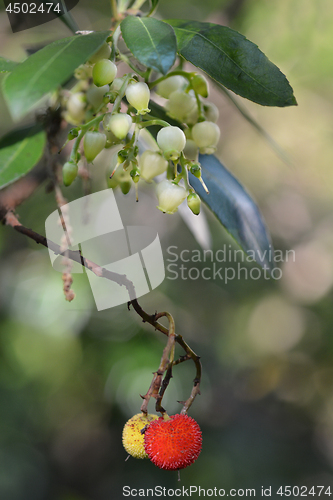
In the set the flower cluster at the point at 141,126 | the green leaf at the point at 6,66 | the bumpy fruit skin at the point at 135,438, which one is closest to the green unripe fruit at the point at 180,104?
the flower cluster at the point at 141,126

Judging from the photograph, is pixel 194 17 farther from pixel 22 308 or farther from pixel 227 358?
pixel 227 358

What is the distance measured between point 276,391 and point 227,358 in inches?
18.2

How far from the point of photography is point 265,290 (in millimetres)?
2414

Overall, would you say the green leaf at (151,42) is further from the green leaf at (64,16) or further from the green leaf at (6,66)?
the green leaf at (64,16)

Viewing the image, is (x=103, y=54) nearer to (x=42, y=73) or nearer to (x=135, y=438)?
(x=42, y=73)

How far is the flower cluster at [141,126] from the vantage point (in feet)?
1.43

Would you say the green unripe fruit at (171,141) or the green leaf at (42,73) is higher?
the green leaf at (42,73)

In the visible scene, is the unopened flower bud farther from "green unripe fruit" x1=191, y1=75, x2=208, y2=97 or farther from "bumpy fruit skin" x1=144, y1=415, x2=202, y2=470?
"bumpy fruit skin" x1=144, y1=415, x2=202, y2=470

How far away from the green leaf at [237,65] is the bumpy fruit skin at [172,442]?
1.32 feet

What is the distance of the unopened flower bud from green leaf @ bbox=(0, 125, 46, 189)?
17 cm

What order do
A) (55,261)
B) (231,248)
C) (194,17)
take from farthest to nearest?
(231,248) → (194,17) → (55,261)

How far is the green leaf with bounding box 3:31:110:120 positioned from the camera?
32cm

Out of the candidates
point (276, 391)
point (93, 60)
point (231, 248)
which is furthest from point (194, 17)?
point (276, 391)

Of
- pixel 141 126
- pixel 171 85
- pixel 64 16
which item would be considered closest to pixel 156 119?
pixel 141 126
